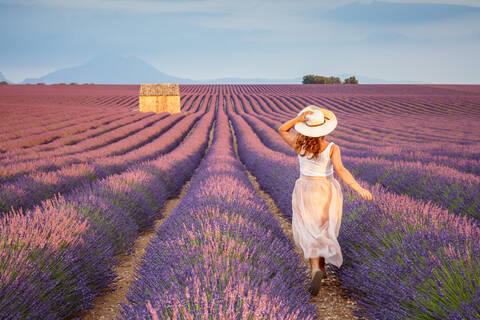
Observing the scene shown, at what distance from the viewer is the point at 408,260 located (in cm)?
201

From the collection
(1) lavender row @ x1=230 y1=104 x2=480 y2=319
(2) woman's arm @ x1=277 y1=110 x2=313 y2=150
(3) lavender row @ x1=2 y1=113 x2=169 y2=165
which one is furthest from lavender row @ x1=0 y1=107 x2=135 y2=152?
(1) lavender row @ x1=230 y1=104 x2=480 y2=319

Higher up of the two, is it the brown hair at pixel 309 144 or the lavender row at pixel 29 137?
the brown hair at pixel 309 144

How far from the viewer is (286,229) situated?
4.59 m

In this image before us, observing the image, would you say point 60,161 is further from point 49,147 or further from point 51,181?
point 49,147

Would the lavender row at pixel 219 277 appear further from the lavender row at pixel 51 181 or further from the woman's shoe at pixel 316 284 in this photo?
the lavender row at pixel 51 181

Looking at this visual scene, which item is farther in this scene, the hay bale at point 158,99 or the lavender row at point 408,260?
the hay bale at point 158,99

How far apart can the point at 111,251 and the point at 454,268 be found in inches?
105

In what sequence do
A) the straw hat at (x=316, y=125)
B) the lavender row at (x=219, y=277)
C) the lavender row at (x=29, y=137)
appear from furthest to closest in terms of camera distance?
the lavender row at (x=29, y=137) < the straw hat at (x=316, y=125) < the lavender row at (x=219, y=277)

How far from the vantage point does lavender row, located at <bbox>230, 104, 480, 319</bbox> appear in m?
1.71

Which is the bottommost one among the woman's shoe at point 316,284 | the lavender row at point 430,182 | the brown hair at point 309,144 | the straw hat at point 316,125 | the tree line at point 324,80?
the woman's shoe at point 316,284

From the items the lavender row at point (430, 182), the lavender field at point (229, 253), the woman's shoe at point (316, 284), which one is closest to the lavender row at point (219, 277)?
the lavender field at point (229, 253)

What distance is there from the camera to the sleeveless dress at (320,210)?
258cm

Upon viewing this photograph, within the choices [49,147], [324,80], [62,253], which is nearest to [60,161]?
[49,147]

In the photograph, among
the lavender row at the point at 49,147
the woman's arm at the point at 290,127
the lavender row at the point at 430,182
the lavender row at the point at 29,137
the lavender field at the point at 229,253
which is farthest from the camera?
the lavender row at the point at 29,137
